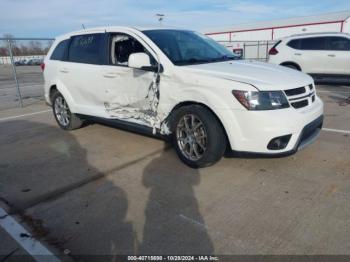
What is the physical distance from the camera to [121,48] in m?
5.04

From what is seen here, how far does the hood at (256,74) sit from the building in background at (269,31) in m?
18.4

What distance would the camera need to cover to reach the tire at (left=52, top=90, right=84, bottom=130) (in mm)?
6243

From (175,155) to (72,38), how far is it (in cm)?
309

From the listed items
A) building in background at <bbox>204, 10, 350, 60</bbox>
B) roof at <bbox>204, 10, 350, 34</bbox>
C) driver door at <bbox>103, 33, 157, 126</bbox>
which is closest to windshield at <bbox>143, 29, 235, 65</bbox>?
driver door at <bbox>103, 33, 157, 126</bbox>

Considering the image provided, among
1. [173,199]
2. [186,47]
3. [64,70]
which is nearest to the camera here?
[173,199]

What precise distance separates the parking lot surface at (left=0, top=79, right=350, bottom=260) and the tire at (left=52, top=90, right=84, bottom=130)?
97 centimetres

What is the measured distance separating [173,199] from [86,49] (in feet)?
11.0

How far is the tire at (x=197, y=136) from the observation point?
382 cm

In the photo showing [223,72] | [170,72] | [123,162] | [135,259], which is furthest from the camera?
[123,162]

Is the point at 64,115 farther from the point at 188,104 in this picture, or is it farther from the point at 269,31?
the point at 269,31

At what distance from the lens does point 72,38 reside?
19.5ft

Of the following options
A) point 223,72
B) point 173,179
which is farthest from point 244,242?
point 223,72

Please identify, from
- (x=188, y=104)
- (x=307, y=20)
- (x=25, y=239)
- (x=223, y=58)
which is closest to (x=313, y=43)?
(x=223, y=58)

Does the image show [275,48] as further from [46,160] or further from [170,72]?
[46,160]
